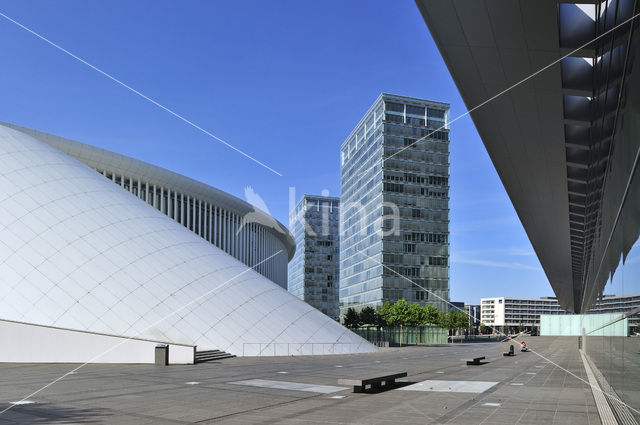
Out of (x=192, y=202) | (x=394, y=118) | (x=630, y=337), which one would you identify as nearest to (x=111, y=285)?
(x=192, y=202)

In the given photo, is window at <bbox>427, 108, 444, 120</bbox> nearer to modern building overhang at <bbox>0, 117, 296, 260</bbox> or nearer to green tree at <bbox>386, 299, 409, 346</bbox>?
green tree at <bbox>386, 299, 409, 346</bbox>

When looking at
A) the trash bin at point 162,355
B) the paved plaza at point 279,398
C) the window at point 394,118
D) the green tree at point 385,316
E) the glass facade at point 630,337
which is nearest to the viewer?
the glass facade at point 630,337

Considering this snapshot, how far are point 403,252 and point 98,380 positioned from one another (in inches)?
3234

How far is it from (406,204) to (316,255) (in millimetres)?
73312

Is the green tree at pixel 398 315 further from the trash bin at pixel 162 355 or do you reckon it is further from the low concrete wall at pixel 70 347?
the trash bin at pixel 162 355

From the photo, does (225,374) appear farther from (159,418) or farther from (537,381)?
(537,381)

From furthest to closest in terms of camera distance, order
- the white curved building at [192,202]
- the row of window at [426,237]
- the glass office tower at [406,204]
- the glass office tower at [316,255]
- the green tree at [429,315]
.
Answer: the glass office tower at [316,255]
the row of window at [426,237]
the glass office tower at [406,204]
the green tree at [429,315]
the white curved building at [192,202]

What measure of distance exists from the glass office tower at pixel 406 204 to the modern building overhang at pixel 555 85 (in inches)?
3097

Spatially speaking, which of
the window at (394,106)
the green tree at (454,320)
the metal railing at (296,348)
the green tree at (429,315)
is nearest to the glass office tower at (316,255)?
the green tree at (454,320)

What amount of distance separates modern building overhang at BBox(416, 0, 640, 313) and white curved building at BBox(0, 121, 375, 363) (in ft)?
57.1

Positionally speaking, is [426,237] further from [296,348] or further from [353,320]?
[296,348]

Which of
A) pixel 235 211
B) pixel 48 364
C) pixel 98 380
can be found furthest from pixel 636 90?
pixel 235 211

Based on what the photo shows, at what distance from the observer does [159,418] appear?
404 inches

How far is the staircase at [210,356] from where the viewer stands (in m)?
25.5
